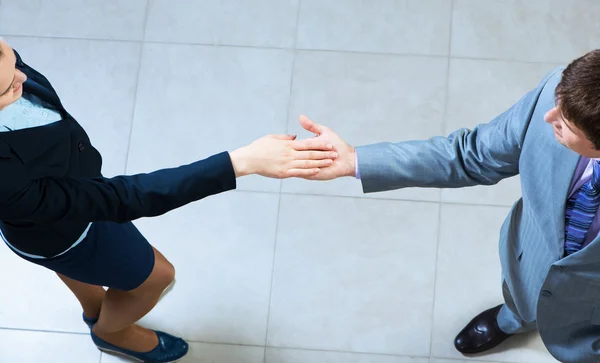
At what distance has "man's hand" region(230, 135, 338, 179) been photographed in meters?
1.60

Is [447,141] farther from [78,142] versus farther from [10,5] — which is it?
[10,5]

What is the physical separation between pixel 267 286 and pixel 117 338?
1.71 feet

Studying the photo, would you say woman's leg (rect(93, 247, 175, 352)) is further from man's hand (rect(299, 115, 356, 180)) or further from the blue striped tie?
the blue striped tie

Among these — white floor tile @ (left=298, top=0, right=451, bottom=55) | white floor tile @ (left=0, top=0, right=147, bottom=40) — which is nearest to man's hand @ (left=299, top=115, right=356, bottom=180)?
white floor tile @ (left=298, top=0, right=451, bottom=55)

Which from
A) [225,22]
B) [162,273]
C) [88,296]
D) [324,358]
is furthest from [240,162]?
[225,22]

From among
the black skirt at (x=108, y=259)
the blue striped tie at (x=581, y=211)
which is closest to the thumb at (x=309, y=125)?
the black skirt at (x=108, y=259)

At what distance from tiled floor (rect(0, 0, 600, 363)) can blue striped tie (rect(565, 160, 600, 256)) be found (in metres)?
0.94

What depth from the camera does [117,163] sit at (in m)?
2.48

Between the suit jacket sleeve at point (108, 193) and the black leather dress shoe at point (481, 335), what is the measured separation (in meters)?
1.10

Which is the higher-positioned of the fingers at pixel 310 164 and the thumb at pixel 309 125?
the thumb at pixel 309 125

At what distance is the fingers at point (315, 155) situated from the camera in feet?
5.39

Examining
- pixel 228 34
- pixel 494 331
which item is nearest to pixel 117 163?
pixel 228 34

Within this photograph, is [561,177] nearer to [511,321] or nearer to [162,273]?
[511,321]

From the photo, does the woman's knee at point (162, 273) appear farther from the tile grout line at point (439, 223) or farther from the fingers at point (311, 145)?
the tile grout line at point (439, 223)
